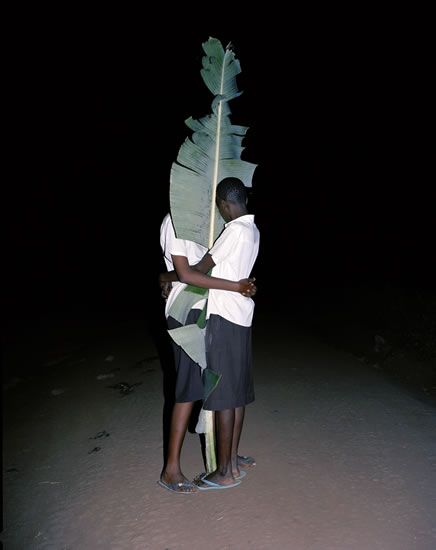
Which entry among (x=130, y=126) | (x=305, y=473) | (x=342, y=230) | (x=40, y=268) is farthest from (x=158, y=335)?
(x=130, y=126)

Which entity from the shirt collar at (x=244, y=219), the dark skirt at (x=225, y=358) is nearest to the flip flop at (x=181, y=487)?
the dark skirt at (x=225, y=358)

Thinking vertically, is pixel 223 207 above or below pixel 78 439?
above

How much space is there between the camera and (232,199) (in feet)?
11.1

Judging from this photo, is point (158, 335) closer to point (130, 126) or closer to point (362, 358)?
point (362, 358)

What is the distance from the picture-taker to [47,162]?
2975cm

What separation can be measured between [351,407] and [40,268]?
18490mm

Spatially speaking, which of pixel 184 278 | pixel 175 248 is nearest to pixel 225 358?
pixel 184 278

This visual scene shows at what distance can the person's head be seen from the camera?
338 cm

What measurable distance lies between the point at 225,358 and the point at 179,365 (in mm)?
330

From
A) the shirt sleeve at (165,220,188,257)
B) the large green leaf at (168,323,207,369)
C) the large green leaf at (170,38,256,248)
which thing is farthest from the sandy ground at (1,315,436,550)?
the large green leaf at (170,38,256,248)

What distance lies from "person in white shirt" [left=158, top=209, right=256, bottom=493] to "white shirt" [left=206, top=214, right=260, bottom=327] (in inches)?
2.7

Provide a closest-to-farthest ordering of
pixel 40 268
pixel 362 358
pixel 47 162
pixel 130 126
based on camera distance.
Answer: pixel 362 358 < pixel 40 268 < pixel 47 162 < pixel 130 126

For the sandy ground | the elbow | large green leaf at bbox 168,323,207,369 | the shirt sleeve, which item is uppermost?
the shirt sleeve

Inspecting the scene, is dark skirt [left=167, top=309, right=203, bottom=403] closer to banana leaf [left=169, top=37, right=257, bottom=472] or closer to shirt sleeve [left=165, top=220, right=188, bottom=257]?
banana leaf [left=169, top=37, right=257, bottom=472]
